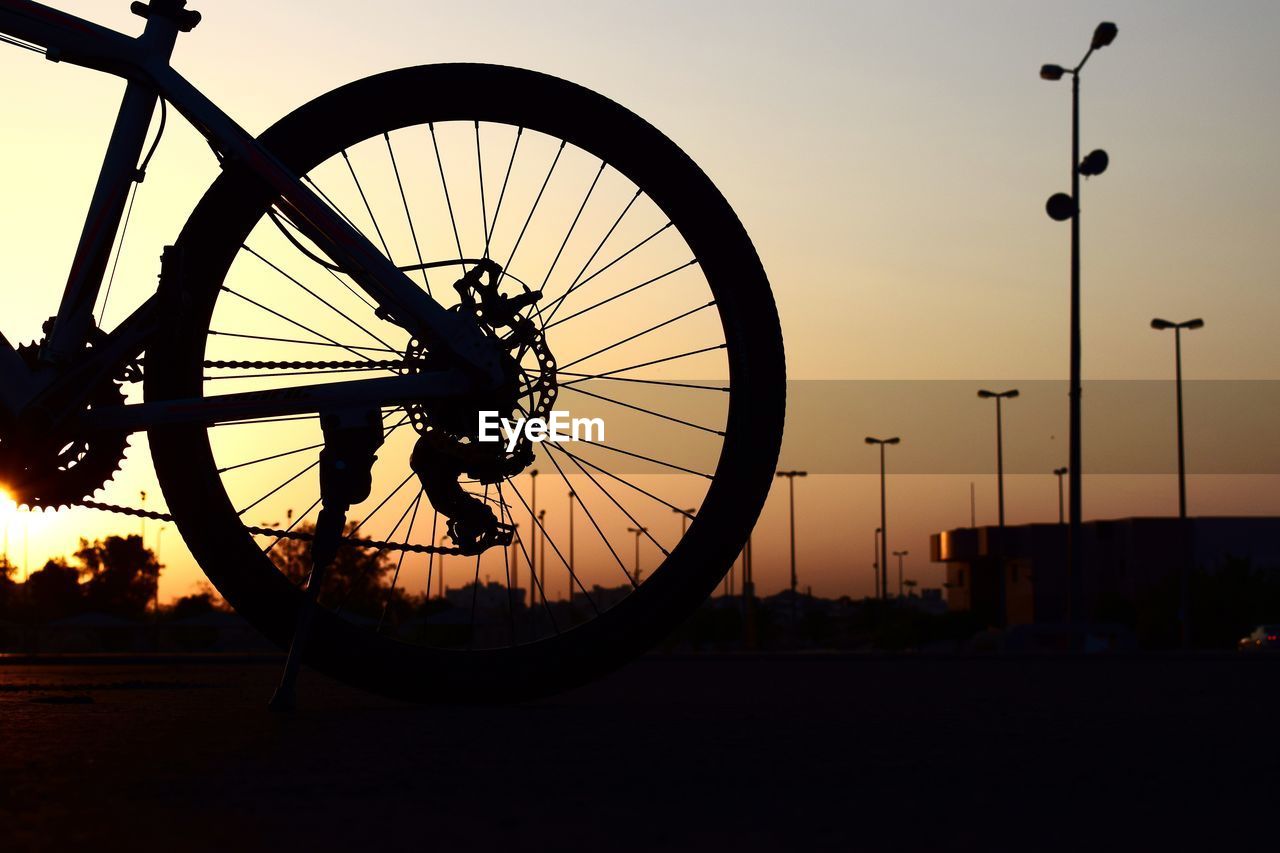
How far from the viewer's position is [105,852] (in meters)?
2.46

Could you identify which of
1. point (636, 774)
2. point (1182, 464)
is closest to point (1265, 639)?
point (1182, 464)

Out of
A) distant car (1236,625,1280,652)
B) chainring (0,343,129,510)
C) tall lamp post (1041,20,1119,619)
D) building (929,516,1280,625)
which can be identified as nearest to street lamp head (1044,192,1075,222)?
tall lamp post (1041,20,1119,619)

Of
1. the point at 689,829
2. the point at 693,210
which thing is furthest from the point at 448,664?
the point at 689,829

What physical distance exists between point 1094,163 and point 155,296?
79.3 feet

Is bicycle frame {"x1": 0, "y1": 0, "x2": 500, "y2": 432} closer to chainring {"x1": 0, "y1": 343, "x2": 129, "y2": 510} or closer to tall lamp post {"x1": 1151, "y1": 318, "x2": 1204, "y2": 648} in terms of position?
chainring {"x1": 0, "y1": 343, "x2": 129, "y2": 510}

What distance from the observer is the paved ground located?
2672 mm

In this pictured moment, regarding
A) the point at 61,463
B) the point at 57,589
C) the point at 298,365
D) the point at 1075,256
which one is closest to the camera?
the point at 61,463

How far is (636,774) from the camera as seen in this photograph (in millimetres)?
3432

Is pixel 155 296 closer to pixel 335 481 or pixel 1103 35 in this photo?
pixel 335 481

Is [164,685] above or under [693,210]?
under

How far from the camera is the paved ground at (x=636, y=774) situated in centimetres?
267

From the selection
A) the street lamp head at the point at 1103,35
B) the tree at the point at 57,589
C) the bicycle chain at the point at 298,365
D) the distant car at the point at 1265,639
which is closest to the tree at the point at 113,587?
the tree at the point at 57,589

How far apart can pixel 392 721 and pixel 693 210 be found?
188 centimetres

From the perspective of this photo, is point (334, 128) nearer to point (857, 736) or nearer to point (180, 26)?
point (180, 26)
